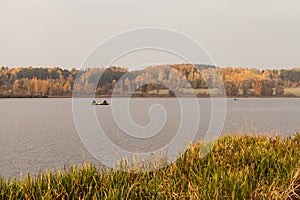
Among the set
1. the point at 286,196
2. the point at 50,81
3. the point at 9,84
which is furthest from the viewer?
the point at 9,84

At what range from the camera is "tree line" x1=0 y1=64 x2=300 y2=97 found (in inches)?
382

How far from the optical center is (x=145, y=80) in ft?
32.8

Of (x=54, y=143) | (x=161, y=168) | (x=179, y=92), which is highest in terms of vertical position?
(x=179, y=92)

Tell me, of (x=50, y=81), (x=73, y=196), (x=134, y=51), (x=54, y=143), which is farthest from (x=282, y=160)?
(x=50, y=81)

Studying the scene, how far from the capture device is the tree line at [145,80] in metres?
9.70

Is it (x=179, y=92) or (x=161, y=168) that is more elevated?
(x=179, y=92)

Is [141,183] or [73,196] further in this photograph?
[141,183]

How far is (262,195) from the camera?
6.16m

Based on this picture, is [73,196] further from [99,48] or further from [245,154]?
[245,154]

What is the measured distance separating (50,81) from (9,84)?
2238 centimetres

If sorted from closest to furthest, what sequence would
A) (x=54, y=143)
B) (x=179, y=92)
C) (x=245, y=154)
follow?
1. (x=245, y=154)
2. (x=179, y=92)
3. (x=54, y=143)

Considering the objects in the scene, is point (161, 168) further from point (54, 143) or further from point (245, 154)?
point (54, 143)

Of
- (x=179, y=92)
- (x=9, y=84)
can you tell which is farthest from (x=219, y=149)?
(x=9, y=84)

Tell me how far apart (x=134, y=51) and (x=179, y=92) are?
3.14m
